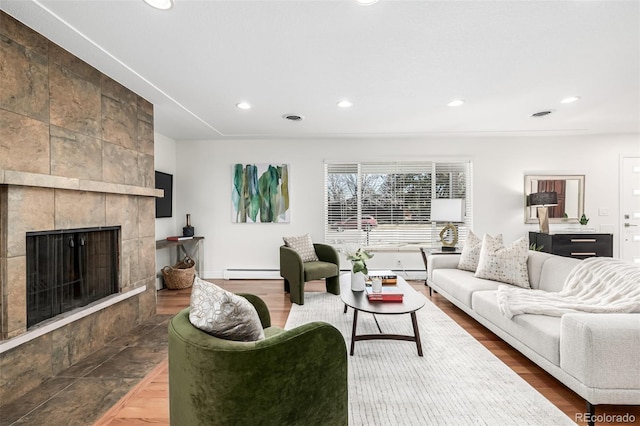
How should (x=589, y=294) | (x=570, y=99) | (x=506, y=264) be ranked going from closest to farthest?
1. (x=589, y=294)
2. (x=506, y=264)
3. (x=570, y=99)

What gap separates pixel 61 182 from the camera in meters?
2.21

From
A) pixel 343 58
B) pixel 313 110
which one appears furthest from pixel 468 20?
pixel 313 110

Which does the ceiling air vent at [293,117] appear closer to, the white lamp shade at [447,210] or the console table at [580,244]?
the white lamp shade at [447,210]

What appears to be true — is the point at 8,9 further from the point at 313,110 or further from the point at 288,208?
the point at 288,208

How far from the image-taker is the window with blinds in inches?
208

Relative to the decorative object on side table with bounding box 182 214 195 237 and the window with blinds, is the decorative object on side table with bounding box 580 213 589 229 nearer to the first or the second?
the window with blinds

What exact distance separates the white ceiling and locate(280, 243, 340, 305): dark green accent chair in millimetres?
1836

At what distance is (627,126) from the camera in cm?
460

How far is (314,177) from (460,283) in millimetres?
2880

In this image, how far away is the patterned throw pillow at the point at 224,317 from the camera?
1319 mm

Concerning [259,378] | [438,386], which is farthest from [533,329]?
[259,378]

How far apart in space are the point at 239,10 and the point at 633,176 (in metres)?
6.54
